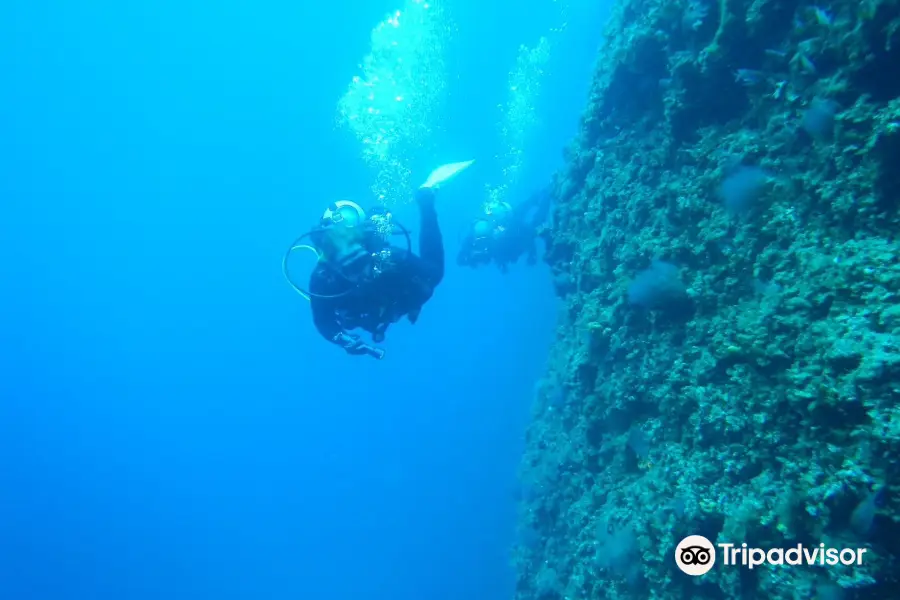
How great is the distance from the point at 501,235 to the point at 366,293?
27.4 ft

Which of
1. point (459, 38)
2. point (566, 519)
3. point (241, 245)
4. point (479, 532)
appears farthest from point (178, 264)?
point (566, 519)

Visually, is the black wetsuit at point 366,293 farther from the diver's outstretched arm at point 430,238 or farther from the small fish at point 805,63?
the small fish at point 805,63

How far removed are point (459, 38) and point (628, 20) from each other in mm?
41328

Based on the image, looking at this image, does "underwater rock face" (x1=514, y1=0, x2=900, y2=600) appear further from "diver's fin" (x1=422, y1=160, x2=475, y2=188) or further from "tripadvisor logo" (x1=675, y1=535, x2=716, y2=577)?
"diver's fin" (x1=422, y1=160, x2=475, y2=188)

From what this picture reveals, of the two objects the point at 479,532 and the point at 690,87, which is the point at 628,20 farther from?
the point at 479,532

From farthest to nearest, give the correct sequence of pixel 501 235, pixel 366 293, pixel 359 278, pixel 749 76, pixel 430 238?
pixel 501 235 → pixel 430 238 → pixel 366 293 → pixel 359 278 → pixel 749 76

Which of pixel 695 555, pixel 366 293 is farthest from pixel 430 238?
pixel 695 555

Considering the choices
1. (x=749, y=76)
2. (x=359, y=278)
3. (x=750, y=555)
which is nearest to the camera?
(x=750, y=555)

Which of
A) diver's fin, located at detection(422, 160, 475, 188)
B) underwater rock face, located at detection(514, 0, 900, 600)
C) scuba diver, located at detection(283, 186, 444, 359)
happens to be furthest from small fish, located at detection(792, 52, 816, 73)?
diver's fin, located at detection(422, 160, 475, 188)

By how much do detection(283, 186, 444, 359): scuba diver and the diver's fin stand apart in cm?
162

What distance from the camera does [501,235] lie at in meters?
13.4

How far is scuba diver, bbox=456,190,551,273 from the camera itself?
527 inches

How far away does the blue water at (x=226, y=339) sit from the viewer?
4522cm

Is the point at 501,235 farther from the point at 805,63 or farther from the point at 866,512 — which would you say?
the point at 866,512
